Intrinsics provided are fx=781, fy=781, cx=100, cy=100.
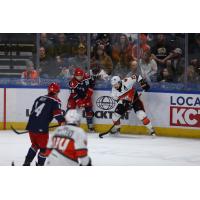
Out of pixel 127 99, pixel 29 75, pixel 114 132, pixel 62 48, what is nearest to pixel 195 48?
pixel 127 99

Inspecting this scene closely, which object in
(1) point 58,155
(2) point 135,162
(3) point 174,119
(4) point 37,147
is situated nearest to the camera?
(1) point 58,155

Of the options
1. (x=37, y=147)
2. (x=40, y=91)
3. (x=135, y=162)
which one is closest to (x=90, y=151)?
(x=135, y=162)

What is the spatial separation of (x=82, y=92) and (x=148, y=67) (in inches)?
39.5

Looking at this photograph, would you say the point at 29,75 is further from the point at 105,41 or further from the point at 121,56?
the point at 121,56

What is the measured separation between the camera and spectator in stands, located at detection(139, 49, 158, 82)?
10.4 meters

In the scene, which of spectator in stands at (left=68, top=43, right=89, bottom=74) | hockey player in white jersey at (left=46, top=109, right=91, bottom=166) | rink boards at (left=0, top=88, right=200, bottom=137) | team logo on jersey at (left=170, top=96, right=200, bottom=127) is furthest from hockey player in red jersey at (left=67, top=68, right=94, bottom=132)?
hockey player in white jersey at (left=46, top=109, right=91, bottom=166)

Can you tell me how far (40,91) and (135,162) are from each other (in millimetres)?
2499

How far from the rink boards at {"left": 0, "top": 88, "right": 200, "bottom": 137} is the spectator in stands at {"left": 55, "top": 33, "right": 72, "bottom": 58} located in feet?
1.86

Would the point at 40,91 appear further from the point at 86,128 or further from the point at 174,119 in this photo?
the point at 174,119

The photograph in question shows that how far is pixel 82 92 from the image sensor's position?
32.9 ft

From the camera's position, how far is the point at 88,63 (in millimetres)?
10523

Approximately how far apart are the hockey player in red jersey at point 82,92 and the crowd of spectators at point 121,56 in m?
0.46

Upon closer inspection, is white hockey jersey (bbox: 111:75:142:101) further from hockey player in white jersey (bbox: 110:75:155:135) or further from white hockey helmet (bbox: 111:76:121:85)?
white hockey helmet (bbox: 111:76:121:85)

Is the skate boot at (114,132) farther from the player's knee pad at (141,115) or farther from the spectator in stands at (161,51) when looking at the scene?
the spectator in stands at (161,51)
